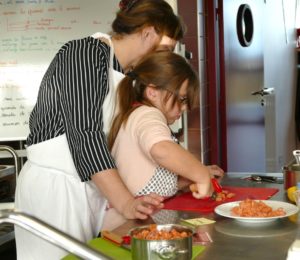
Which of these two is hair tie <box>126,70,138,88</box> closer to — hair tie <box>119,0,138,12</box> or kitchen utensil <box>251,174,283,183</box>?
hair tie <box>119,0,138,12</box>

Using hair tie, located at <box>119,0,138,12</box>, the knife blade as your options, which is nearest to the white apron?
hair tie, located at <box>119,0,138,12</box>

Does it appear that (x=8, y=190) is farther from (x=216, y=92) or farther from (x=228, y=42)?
(x=228, y=42)

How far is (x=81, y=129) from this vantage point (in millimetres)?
1415

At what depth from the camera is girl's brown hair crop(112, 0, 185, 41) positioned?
1.52 metres

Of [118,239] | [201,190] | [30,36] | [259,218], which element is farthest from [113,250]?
[30,36]

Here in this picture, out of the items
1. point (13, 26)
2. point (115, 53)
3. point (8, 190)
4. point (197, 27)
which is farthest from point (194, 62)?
point (115, 53)

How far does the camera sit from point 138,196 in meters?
1.46

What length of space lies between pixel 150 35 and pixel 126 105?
0.21m

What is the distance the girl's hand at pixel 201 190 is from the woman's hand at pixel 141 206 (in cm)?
16

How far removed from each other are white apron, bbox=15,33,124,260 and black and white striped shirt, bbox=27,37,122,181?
0.05m

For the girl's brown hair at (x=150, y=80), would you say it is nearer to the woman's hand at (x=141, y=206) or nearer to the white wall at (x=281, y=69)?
the woman's hand at (x=141, y=206)

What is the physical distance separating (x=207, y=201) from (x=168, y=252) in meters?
0.56

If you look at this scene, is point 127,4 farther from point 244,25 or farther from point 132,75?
point 244,25

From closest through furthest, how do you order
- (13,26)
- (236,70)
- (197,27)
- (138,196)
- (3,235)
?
(138,196) < (3,235) < (13,26) < (197,27) < (236,70)
